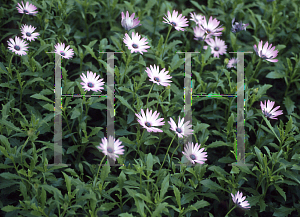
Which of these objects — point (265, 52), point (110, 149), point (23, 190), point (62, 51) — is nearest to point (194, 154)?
point (110, 149)

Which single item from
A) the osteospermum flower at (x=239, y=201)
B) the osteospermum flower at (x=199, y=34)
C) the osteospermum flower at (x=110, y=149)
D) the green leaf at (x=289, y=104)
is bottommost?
the osteospermum flower at (x=239, y=201)

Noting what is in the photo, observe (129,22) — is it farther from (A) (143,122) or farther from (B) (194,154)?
(B) (194,154)

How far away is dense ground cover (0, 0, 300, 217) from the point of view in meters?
1.92

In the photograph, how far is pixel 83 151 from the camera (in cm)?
227

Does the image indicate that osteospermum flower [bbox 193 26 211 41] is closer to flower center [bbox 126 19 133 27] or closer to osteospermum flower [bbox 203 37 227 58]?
osteospermum flower [bbox 203 37 227 58]

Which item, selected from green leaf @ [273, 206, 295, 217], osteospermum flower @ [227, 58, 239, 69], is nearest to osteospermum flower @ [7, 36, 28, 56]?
osteospermum flower @ [227, 58, 239, 69]

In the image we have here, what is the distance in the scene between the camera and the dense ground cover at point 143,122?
75.6 inches

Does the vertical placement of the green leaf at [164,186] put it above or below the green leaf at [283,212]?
above

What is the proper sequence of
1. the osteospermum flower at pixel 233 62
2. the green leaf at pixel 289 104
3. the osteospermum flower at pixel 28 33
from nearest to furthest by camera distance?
the osteospermum flower at pixel 28 33 → the green leaf at pixel 289 104 → the osteospermum flower at pixel 233 62

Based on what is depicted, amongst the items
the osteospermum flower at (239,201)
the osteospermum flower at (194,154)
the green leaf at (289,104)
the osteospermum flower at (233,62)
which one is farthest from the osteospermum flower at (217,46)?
the osteospermum flower at (239,201)

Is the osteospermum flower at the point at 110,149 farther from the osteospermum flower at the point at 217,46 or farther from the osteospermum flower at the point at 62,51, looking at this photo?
the osteospermum flower at the point at 217,46

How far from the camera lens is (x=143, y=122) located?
1.98 metres

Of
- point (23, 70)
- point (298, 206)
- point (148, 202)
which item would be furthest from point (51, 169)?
point (298, 206)

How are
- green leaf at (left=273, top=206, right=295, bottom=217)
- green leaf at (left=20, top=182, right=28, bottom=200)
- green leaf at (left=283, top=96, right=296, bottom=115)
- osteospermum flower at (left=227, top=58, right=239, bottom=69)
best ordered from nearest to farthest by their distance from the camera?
green leaf at (left=20, top=182, right=28, bottom=200) → green leaf at (left=273, top=206, right=295, bottom=217) → green leaf at (left=283, top=96, right=296, bottom=115) → osteospermum flower at (left=227, top=58, right=239, bottom=69)
